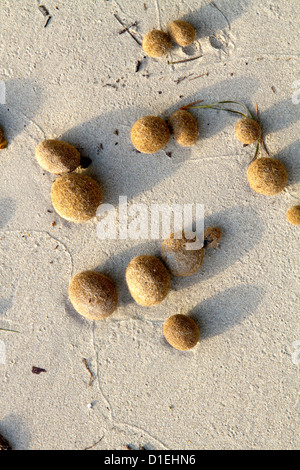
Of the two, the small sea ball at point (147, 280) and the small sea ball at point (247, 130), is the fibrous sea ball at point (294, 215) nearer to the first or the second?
the small sea ball at point (247, 130)


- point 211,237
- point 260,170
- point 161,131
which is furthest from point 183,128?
point 211,237

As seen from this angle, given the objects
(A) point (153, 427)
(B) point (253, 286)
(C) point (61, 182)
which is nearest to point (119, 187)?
(C) point (61, 182)

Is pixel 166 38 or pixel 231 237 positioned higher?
pixel 166 38

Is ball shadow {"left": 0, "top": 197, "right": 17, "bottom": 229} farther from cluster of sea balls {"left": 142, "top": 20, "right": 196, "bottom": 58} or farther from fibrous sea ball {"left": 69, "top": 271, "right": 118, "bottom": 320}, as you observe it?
cluster of sea balls {"left": 142, "top": 20, "right": 196, "bottom": 58}

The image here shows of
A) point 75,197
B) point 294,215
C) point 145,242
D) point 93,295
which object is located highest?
point 75,197

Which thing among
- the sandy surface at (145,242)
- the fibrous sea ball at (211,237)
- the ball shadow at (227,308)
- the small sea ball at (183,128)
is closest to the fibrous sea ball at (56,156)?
the sandy surface at (145,242)

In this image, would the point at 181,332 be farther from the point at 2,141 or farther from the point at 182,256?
the point at 2,141
